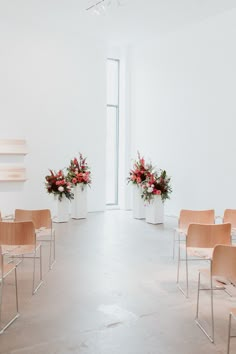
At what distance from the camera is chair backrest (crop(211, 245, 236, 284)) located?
122 inches

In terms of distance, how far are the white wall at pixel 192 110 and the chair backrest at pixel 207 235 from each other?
4.20 meters

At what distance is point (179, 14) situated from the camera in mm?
8906

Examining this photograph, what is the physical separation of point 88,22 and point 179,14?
2.11 meters

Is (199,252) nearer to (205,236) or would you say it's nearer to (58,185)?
(205,236)

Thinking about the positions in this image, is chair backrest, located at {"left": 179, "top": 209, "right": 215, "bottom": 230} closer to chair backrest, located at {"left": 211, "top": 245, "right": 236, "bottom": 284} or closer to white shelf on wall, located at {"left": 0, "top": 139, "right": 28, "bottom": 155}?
chair backrest, located at {"left": 211, "top": 245, "right": 236, "bottom": 284}

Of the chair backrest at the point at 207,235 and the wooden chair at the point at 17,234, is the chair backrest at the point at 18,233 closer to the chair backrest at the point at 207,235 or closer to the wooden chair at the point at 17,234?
the wooden chair at the point at 17,234

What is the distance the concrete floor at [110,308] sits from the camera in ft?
10.5

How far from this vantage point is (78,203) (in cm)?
959

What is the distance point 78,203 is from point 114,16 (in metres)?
4.36

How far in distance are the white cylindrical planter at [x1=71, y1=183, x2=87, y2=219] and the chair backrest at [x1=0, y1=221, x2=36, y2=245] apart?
17.3 feet

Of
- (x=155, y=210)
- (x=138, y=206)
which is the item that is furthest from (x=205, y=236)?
(x=138, y=206)

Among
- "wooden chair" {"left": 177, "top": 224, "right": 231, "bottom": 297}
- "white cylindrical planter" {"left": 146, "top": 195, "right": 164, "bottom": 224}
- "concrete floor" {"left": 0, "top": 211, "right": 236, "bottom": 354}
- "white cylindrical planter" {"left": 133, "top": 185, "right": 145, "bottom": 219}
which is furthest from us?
"white cylindrical planter" {"left": 133, "top": 185, "right": 145, "bottom": 219}

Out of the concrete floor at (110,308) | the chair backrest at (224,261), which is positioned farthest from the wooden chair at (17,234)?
the chair backrest at (224,261)

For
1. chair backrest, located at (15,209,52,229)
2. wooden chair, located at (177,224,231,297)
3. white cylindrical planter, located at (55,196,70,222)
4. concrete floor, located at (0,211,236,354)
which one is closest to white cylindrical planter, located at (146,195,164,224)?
white cylindrical planter, located at (55,196,70,222)
